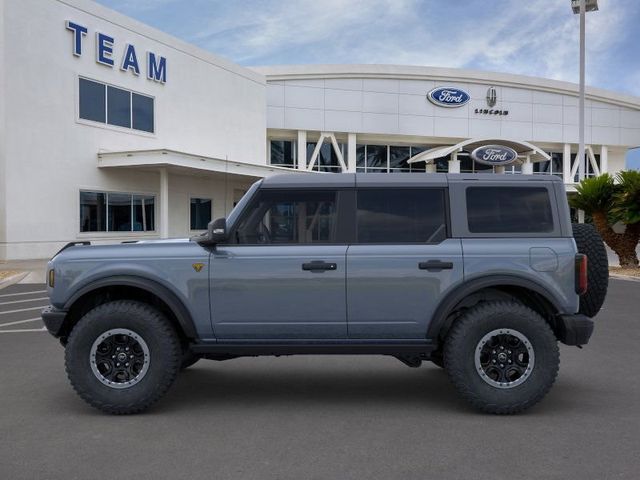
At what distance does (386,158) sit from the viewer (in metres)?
43.1

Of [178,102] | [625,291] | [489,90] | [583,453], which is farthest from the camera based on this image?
[489,90]

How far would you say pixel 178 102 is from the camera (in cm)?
2859

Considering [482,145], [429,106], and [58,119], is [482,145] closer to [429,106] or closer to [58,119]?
[429,106]

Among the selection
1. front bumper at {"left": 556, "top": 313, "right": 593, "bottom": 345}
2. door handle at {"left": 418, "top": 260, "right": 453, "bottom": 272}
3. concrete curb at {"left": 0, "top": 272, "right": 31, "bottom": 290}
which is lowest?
A: concrete curb at {"left": 0, "top": 272, "right": 31, "bottom": 290}

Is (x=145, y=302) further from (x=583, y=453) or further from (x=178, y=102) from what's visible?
(x=178, y=102)

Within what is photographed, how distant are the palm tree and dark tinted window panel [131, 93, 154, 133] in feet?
57.3

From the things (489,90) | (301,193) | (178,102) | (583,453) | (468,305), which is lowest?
(583,453)

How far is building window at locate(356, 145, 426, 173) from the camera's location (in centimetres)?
4241

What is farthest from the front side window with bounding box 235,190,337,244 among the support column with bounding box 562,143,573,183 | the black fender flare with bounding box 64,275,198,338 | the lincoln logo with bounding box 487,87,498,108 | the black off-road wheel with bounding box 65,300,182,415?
the support column with bounding box 562,143,573,183

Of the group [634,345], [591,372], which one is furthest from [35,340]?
[634,345]

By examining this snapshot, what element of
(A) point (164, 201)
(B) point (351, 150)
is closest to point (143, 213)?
(A) point (164, 201)

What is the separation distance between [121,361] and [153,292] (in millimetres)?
632

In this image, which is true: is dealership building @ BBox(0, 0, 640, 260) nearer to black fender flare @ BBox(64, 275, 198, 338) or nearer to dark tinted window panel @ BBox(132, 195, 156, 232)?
dark tinted window panel @ BBox(132, 195, 156, 232)

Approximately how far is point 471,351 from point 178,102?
2589cm
